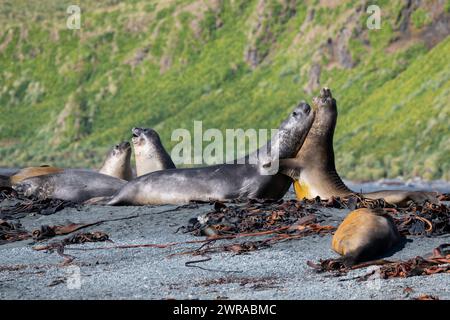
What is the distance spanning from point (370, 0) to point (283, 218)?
2156 inches

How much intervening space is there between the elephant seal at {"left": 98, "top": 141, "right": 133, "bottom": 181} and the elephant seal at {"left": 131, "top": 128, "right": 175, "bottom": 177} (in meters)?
0.66

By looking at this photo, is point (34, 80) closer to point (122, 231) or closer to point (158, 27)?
point (158, 27)

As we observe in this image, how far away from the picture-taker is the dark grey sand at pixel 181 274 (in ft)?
28.5

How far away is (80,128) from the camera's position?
261 feet

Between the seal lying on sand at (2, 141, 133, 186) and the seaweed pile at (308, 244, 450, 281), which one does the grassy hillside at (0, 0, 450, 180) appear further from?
the seaweed pile at (308, 244, 450, 281)

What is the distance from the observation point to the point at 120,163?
1839 centimetres

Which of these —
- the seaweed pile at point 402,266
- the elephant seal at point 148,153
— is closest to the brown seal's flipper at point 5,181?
the elephant seal at point 148,153

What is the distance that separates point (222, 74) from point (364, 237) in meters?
67.2

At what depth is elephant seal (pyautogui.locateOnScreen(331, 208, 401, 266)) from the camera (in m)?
9.98

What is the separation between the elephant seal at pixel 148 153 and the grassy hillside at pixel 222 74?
2847 centimetres

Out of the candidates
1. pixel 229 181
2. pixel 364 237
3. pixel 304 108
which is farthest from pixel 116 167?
pixel 364 237

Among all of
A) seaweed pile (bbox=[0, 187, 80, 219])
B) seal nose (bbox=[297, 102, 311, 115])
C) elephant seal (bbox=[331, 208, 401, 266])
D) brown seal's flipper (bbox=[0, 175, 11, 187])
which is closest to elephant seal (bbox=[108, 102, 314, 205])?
seal nose (bbox=[297, 102, 311, 115])

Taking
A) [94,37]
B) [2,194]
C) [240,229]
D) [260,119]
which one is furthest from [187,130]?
[240,229]

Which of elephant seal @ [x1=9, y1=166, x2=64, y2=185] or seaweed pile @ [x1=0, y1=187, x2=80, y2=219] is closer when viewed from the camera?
seaweed pile @ [x1=0, y1=187, x2=80, y2=219]
